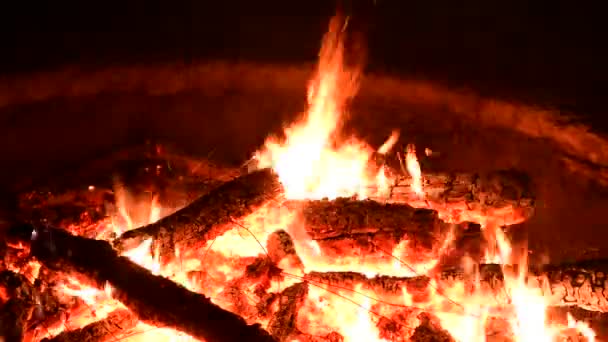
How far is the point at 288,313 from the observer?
2.02 m

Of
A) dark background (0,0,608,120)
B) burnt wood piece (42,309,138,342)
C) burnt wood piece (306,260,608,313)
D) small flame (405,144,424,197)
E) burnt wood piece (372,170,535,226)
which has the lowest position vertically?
burnt wood piece (42,309,138,342)

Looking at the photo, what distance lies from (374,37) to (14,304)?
1.91 metres

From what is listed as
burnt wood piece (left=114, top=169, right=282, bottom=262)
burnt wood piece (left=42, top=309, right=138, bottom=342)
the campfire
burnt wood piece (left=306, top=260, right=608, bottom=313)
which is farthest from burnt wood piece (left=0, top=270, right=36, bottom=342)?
burnt wood piece (left=306, top=260, right=608, bottom=313)

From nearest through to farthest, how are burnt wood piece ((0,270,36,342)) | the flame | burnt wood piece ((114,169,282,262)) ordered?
burnt wood piece ((0,270,36,342)) < burnt wood piece ((114,169,282,262)) < the flame

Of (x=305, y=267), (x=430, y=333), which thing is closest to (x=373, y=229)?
(x=305, y=267)

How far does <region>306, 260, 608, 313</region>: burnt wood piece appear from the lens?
2.01m

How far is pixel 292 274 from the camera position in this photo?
215 cm

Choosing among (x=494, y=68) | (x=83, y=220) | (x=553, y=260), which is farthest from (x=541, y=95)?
(x=83, y=220)

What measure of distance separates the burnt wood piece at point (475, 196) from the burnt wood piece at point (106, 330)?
960mm

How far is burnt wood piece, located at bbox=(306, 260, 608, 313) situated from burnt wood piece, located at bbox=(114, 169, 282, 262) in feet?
1.08

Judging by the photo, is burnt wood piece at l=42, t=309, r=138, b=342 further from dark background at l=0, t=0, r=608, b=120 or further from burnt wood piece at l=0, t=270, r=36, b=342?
dark background at l=0, t=0, r=608, b=120

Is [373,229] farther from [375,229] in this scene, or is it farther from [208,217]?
[208,217]

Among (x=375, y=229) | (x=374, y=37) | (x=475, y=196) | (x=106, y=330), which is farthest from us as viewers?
(x=374, y=37)

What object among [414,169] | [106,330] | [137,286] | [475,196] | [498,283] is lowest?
[106,330]
